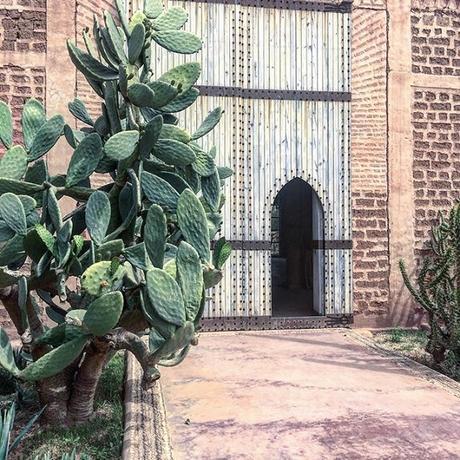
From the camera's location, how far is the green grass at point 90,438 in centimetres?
321

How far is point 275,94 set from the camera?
7184 millimetres

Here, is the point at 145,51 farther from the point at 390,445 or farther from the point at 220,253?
the point at 390,445

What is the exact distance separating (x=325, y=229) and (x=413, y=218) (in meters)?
1.26

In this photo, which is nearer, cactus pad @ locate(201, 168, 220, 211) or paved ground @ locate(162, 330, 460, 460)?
paved ground @ locate(162, 330, 460, 460)

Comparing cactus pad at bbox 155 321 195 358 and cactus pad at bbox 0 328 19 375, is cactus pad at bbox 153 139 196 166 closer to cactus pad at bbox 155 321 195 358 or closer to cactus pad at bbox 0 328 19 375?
cactus pad at bbox 155 321 195 358

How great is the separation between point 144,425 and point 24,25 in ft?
17.5

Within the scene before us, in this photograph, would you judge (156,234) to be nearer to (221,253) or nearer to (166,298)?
(166,298)

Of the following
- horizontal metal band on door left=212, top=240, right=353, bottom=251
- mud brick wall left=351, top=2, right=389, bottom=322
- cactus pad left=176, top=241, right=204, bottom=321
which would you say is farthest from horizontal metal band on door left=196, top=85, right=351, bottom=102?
cactus pad left=176, top=241, right=204, bottom=321

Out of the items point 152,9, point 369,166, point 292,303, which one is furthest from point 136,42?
point 292,303

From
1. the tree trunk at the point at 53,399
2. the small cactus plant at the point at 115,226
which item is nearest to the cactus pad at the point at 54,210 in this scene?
the small cactus plant at the point at 115,226

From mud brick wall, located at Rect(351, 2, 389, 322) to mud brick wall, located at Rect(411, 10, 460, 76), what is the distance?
1.59 feet

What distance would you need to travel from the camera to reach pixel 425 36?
24.4 ft

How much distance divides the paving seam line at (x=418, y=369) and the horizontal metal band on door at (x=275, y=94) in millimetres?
3239

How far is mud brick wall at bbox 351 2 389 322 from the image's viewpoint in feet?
23.9
